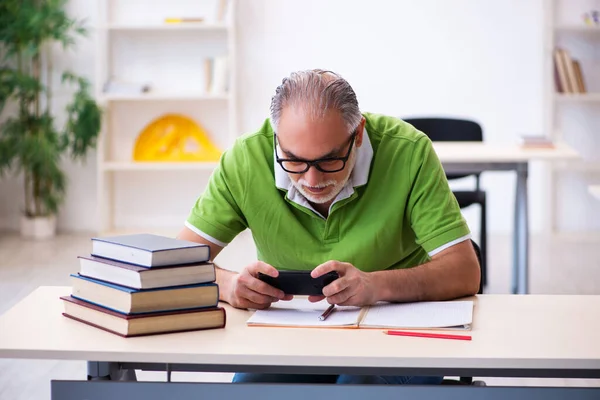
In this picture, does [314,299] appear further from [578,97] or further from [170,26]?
[578,97]

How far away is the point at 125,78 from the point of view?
6309 mm

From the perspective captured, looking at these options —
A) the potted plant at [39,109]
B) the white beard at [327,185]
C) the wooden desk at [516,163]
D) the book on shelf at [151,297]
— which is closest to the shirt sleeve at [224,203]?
the white beard at [327,185]

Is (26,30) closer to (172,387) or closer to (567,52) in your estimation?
(567,52)

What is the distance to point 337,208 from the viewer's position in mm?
2068

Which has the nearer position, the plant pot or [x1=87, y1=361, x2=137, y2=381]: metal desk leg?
[x1=87, y1=361, x2=137, y2=381]: metal desk leg

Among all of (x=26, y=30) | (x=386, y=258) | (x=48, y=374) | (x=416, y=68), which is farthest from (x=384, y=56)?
(x=386, y=258)

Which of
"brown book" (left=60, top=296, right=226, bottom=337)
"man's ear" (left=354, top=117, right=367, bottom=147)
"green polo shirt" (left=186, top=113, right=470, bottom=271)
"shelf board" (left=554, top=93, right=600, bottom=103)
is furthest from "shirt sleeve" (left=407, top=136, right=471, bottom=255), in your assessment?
"shelf board" (left=554, top=93, right=600, bottom=103)

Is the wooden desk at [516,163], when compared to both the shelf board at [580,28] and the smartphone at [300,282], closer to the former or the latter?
the shelf board at [580,28]

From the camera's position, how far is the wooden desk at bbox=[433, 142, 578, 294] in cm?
416

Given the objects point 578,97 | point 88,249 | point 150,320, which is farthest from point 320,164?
point 578,97

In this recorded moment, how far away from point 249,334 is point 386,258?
52cm

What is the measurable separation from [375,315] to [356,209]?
1.10 feet

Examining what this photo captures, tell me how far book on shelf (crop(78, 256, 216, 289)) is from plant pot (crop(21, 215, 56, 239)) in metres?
4.56

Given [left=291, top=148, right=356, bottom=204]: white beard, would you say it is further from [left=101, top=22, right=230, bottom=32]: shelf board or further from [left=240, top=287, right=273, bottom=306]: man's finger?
[left=101, top=22, right=230, bottom=32]: shelf board
